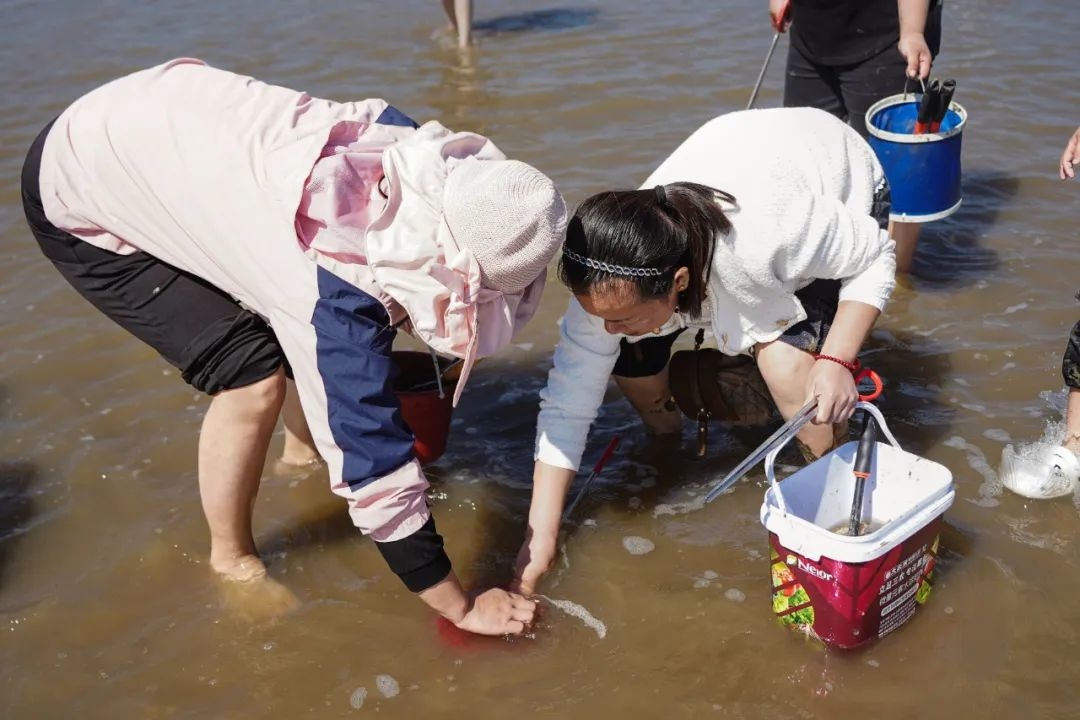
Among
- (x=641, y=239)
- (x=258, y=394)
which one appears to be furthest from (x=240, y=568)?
(x=641, y=239)

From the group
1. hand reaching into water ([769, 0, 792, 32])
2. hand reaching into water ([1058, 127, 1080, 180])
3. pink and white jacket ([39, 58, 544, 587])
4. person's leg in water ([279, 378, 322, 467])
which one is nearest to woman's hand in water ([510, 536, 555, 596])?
pink and white jacket ([39, 58, 544, 587])

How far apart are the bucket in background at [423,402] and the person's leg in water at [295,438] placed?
0.40 metres

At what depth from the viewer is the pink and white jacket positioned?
7.06ft

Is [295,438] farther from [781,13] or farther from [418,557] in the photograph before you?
[781,13]

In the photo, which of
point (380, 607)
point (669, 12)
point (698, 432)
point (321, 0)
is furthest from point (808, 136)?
point (321, 0)

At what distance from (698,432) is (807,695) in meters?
1.08

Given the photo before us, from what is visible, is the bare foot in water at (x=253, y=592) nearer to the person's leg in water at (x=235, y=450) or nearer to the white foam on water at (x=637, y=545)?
the person's leg in water at (x=235, y=450)

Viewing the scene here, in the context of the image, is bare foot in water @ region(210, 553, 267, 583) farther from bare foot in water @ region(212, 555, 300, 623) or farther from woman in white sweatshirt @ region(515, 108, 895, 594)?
woman in white sweatshirt @ region(515, 108, 895, 594)

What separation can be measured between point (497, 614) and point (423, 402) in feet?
1.97

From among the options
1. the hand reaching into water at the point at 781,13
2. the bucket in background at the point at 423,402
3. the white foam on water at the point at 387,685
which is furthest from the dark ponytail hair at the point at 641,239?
the hand reaching into water at the point at 781,13

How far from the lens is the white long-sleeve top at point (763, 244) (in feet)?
8.33

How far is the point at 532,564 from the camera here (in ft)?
9.11

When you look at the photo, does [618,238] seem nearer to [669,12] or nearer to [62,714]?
[62,714]

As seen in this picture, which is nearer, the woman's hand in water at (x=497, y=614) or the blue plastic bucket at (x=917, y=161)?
the woman's hand in water at (x=497, y=614)
